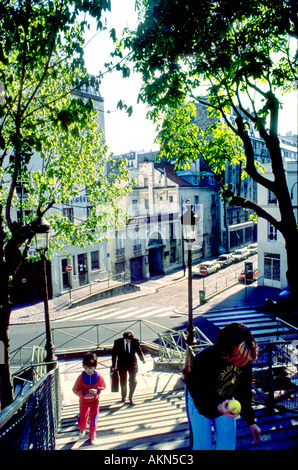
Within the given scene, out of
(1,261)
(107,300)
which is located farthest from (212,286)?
(1,261)

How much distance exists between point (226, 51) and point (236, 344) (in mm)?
5814

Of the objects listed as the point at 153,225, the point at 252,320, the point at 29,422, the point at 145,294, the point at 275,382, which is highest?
the point at 153,225

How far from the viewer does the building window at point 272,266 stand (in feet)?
81.6

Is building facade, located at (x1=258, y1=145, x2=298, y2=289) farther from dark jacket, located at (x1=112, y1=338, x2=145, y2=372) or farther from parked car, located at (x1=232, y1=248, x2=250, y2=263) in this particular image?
dark jacket, located at (x1=112, y1=338, x2=145, y2=372)

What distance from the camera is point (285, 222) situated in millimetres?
5723

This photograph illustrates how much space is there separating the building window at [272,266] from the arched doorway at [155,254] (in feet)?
37.5

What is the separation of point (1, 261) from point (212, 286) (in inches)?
870

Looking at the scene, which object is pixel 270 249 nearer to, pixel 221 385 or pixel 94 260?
pixel 94 260

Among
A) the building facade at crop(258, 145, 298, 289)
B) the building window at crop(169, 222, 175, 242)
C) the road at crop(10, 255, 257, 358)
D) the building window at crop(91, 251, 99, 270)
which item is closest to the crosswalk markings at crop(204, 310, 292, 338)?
the road at crop(10, 255, 257, 358)

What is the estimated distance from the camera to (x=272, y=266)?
25297 millimetres

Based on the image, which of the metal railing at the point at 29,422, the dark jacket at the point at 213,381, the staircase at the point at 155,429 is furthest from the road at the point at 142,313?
the dark jacket at the point at 213,381

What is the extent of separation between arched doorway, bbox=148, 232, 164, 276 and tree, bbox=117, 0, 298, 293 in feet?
85.0

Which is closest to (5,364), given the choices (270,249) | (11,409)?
(11,409)

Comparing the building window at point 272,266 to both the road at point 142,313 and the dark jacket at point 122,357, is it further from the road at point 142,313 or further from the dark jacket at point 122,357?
the dark jacket at point 122,357
